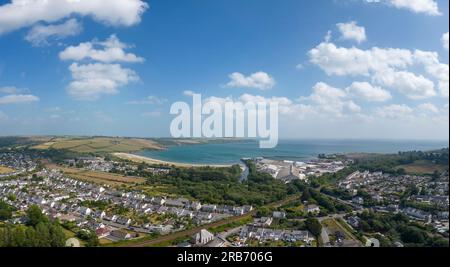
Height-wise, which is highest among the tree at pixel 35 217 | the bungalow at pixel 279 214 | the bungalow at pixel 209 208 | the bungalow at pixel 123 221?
the tree at pixel 35 217

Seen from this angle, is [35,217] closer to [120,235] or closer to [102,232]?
[102,232]

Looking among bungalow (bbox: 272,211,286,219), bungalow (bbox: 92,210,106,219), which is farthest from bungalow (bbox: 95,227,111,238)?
bungalow (bbox: 272,211,286,219)

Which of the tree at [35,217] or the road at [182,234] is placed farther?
the tree at [35,217]

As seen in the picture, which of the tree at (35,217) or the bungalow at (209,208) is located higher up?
the tree at (35,217)

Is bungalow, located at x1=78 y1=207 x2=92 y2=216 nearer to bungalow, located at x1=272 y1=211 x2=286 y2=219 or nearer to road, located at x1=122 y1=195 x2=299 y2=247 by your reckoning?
road, located at x1=122 y1=195 x2=299 y2=247

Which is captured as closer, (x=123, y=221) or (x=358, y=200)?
(x=123, y=221)

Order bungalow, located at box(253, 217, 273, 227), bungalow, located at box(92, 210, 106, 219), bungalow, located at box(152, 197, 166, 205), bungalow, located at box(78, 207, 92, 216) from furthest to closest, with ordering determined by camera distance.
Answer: bungalow, located at box(152, 197, 166, 205), bungalow, located at box(78, 207, 92, 216), bungalow, located at box(92, 210, 106, 219), bungalow, located at box(253, 217, 273, 227)

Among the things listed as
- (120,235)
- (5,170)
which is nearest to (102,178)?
(5,170)

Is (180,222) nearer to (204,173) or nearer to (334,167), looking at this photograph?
(204,173)

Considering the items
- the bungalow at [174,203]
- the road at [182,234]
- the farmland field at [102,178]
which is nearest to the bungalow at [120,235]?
the road at [182,234]

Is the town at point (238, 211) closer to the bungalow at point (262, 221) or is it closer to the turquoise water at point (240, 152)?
the bungalow at point (262, 221)
